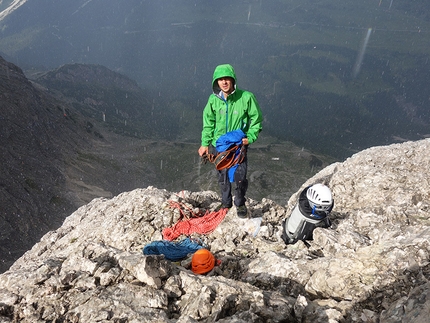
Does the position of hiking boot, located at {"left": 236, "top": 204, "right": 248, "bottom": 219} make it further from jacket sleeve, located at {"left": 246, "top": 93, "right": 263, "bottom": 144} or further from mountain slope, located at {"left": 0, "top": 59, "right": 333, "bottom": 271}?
mountain slope, located at {"left": 0, "top": 59, "right": 333, "bottom": 271}

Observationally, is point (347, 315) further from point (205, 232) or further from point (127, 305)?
point (205, 232)

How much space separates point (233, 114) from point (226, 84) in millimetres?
939

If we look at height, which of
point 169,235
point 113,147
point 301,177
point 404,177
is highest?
point 404,177

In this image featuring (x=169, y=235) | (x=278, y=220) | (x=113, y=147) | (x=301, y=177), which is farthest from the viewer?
(x=113, y=147)

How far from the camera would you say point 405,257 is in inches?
212

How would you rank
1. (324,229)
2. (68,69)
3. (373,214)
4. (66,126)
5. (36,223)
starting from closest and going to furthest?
1. (324,229)
2. (373,214)
3. (36,223)
4. (66,126)
5. (68,69)

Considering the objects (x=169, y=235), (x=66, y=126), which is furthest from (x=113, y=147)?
(x=169, y=235)

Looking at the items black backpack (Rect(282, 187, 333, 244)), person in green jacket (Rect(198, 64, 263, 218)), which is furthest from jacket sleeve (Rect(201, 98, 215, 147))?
black backpack (Rect(282, 187, 333, 244))

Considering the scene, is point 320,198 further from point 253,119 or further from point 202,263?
point 202,263

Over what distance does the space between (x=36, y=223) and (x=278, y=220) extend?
39.5m

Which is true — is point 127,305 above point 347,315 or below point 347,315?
below

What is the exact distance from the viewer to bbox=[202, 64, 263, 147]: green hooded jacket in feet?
26.8

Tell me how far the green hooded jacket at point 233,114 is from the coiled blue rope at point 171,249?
3.46 metres

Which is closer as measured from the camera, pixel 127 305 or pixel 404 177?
pixel 127 305
